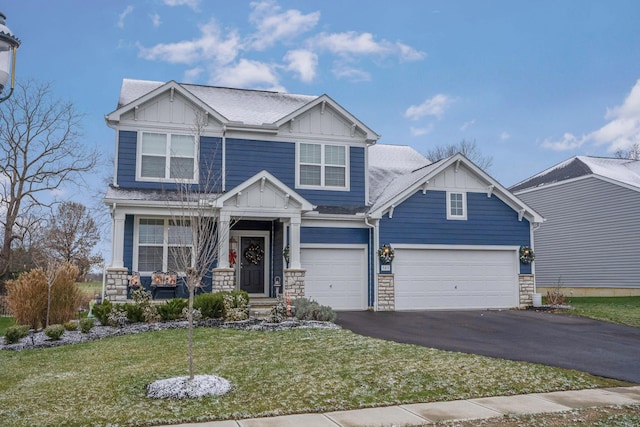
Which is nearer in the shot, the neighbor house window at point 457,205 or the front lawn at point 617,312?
the front lawn at point 617,312

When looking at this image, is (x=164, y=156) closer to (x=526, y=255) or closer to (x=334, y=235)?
(x=334, y=235)

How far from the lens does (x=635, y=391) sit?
22.5 feet

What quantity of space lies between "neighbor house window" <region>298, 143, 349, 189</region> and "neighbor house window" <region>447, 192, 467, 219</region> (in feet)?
11.2

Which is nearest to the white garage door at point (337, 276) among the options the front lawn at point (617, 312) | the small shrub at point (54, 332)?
the front lawn at point (617, 312)

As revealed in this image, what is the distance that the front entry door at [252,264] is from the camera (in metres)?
17.3

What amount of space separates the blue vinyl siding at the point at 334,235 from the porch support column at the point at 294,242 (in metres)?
0.93

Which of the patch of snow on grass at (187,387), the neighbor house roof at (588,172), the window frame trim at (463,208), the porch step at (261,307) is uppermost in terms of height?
the neighbor house roof at (588,172)

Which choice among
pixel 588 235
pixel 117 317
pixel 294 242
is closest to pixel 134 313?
pixel 117 317

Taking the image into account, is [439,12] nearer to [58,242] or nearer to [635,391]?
[635,391]

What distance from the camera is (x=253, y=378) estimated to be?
7.21 m

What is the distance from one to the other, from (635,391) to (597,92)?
661 inches

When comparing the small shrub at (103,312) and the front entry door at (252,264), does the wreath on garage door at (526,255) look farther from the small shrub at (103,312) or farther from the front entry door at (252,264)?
the small shrub at (103,312)

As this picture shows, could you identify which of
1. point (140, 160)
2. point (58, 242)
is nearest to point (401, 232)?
point (140, 160)

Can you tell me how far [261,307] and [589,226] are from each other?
16.6 meters
